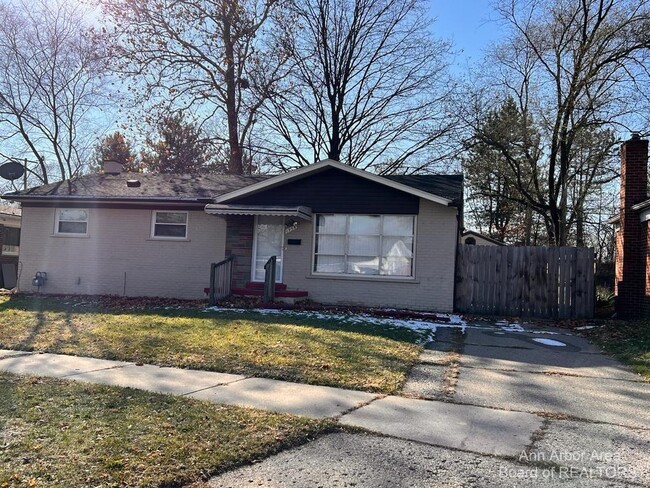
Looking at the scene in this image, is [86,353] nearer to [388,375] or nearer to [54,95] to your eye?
[388,375]

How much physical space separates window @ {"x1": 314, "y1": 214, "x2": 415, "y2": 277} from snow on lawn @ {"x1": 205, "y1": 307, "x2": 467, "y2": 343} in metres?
1.93

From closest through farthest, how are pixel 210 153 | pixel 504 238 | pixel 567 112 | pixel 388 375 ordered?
pixel 388 375, pixel 567 112, pixel 210 153, pixel 504 238

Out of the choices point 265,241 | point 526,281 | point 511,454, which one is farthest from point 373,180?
point 511,454

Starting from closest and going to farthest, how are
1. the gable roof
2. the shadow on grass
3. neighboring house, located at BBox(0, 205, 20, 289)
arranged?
the shadow on grass < the gable roof < neighboring house, located at BBox(0, 205, 20, 289)

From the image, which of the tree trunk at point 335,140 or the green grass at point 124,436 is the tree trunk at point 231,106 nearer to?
the tree trunk at point 335,140

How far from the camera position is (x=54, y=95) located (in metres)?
31.7

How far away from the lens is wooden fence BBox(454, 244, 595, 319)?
13.2 meters

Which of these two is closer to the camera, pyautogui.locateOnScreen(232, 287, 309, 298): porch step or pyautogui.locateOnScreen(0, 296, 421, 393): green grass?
pyautogui.locateOnScreen(0, 296, 421, 393): green grass

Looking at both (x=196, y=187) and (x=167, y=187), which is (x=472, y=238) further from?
(x=167, y=187)

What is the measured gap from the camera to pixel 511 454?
4.12 meters

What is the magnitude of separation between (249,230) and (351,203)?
124 inches

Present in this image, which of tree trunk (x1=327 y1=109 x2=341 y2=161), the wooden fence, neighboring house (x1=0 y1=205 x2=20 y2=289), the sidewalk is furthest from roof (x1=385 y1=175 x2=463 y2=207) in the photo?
neighboring house (x1=0 y1=205 x2=20 y2=289)

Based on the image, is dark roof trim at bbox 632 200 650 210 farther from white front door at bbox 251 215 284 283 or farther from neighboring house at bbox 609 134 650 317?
white front door at bbox 251 215 284 283

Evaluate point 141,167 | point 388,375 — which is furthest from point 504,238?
point 388,375
